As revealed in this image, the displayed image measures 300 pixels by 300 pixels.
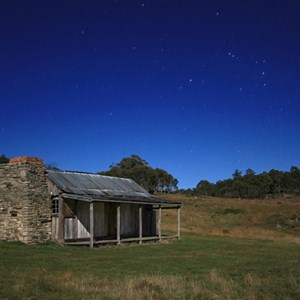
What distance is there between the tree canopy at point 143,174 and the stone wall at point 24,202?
6022cm

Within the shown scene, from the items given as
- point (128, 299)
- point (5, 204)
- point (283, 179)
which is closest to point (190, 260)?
point (128, 299)

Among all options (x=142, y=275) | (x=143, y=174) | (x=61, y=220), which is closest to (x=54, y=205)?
(x=61, y=220)

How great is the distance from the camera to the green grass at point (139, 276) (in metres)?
10.6

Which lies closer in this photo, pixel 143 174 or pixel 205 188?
pixel 143 174

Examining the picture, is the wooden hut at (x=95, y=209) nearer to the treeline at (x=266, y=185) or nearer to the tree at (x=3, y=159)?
the tree at (x=3, y=159)

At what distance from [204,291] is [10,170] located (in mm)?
17547

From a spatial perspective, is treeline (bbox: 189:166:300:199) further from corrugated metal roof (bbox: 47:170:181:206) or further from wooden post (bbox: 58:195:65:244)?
wooden post (bbox: 58:195:65:244)

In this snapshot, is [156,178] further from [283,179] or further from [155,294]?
[155,294]

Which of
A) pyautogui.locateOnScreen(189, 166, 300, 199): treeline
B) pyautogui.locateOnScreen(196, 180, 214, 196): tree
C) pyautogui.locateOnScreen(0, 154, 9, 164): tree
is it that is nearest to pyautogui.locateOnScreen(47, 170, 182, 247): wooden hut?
pyautogui.locateOnScreen(0, 154, 9, 164): tree

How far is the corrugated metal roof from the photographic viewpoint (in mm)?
26212

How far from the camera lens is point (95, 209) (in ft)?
95.3

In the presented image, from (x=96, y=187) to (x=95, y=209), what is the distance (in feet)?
4.84

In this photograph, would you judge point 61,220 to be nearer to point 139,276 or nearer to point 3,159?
point 139,276

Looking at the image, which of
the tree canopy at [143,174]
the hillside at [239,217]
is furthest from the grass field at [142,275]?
the tree canopy at [143,174]
